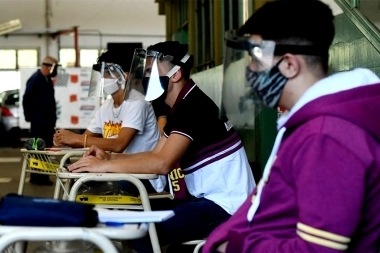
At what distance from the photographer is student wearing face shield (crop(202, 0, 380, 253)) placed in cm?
154

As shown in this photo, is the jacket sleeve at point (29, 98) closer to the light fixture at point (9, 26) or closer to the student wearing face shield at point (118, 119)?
the student wearing face shield at point (118, 119)

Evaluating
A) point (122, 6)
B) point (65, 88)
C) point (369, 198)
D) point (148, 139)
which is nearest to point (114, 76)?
point (148, 139)

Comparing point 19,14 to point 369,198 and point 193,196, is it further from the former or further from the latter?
point 369,198

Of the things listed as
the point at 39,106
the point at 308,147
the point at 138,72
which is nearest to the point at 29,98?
the point at 39,106

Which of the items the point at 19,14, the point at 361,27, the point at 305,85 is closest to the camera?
the point at 305,85

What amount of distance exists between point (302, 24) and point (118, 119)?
2872mm

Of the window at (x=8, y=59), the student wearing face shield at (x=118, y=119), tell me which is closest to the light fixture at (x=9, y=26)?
the window at (x=8, y=59)

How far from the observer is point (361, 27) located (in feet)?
11.3

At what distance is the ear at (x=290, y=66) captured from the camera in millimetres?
1769

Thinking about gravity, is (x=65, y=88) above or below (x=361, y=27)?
below

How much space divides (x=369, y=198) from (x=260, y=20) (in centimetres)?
56

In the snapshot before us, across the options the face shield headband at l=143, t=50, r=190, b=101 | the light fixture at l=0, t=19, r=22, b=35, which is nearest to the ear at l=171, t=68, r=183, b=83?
the face shield headband at l=143, t=50, r=190, b=101

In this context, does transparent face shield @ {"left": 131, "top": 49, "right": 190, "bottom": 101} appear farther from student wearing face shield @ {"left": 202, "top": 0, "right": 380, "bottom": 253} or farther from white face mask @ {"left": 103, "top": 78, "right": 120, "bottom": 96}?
student wearing face shield @ {"left": 202, "top": 0, "right": 380, "bottom": 253}

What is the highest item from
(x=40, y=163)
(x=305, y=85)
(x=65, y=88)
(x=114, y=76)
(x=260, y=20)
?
(x=260, y=20)
